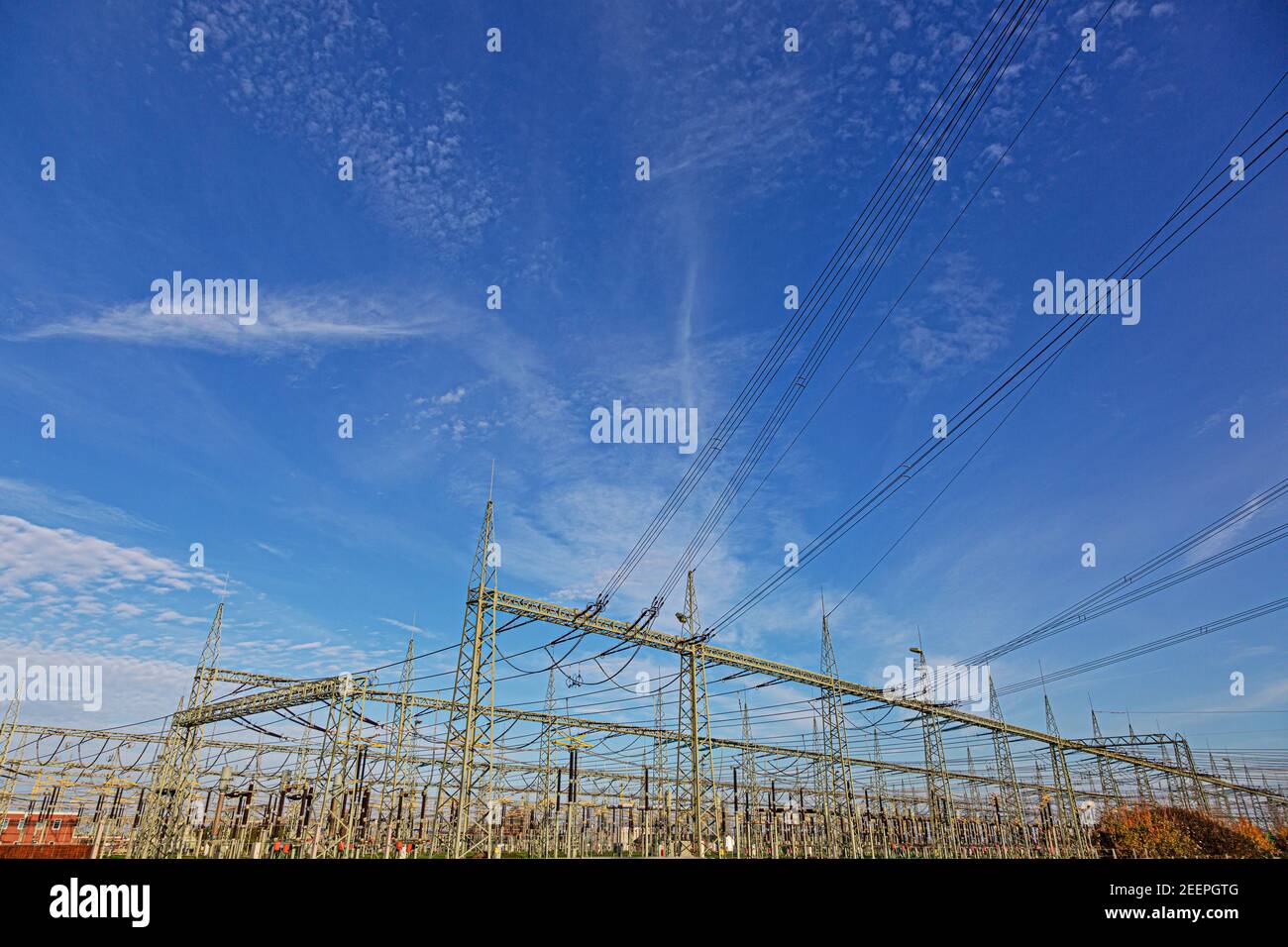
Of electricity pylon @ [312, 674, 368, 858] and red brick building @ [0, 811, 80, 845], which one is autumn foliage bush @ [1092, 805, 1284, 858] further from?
red brick building @ [0, 811, 80, 845]

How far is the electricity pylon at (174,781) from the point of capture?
31.1m

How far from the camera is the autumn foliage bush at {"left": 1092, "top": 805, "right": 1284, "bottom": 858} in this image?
121ft

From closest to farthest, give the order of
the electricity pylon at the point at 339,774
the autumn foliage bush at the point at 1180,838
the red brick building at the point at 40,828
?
the electricity pylon at the point at 339,774, the autumn foliage bush at the point at 1180,838, the red brick building at the point at 40,828

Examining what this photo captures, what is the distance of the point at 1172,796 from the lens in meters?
62.4

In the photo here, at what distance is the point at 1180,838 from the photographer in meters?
38.6

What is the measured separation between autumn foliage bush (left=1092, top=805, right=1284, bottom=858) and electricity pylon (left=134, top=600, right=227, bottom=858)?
51.8m

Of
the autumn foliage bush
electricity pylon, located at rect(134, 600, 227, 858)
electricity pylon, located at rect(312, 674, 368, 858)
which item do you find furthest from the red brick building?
the autumn foliage bush

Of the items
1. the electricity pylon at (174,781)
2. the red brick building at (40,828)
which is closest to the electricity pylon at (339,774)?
the electricity pylon at (174,781)

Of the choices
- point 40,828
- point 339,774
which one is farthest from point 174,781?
point 40,828

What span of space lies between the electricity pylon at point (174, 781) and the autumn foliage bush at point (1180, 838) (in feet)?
170

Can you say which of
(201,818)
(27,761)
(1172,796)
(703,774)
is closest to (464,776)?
(703,774)

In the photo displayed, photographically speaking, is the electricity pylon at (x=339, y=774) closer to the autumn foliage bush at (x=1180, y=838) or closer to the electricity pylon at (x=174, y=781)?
the electricity pylon at (x=174, y=781)
